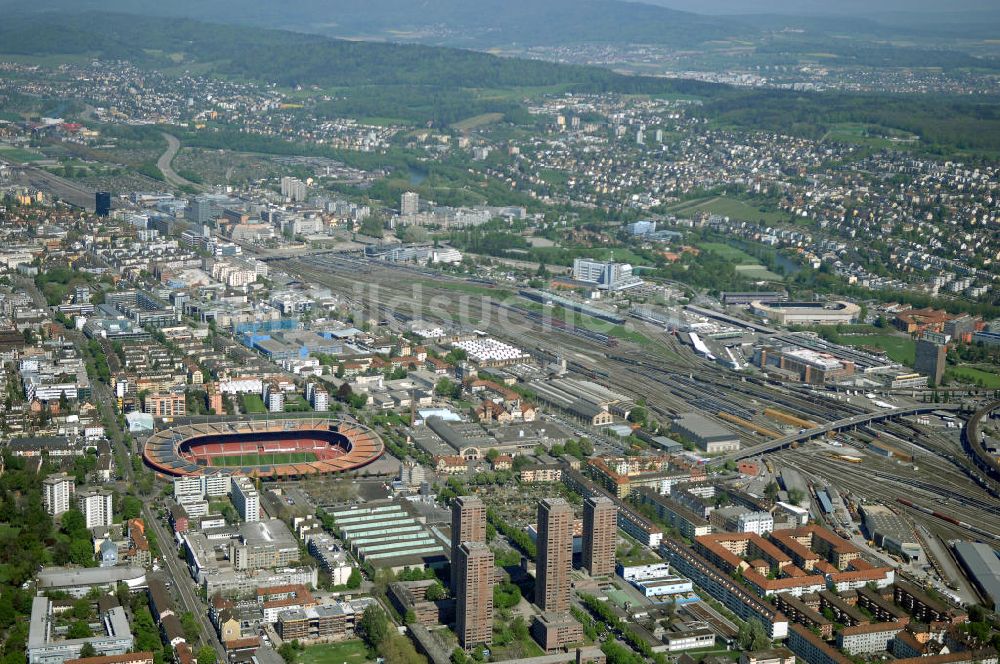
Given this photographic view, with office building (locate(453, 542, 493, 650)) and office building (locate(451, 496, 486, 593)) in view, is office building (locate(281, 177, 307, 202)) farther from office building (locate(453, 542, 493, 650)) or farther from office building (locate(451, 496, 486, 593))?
office building (locate(453, 542, 493, 650))

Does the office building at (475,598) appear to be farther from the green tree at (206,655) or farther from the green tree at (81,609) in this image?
the green tree at (81,609)

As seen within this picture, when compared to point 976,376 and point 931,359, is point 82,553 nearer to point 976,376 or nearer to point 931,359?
point 931,359

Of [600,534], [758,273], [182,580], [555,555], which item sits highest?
[555,555]

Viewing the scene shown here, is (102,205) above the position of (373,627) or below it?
above

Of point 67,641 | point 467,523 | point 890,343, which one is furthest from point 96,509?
point 890,343

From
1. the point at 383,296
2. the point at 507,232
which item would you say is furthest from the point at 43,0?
the point at 383,296
